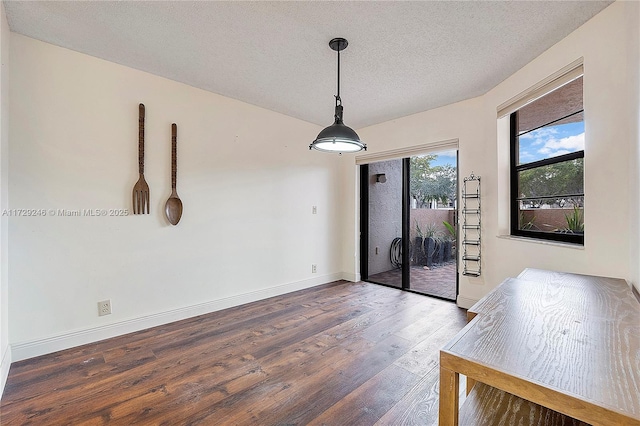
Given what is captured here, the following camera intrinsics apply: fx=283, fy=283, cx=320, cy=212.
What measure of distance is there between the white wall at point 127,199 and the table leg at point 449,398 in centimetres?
280

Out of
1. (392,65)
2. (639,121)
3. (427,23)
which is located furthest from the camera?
(392,65)

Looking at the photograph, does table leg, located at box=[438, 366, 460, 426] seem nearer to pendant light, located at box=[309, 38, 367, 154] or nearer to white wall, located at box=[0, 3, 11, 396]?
pendant light, located at box=[309, 38, 367, 154]

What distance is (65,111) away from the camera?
91.5 inches

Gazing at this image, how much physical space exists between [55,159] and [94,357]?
5.29 ft

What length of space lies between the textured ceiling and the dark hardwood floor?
245cm

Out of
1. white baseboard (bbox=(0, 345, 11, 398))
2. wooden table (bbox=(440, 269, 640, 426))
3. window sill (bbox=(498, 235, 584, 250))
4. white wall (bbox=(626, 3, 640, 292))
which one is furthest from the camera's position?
window sill (bbox=(498, 235, 584, 250))

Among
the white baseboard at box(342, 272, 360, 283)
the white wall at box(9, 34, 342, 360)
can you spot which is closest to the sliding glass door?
the white baseboard at box(342, 272, 360, 283)

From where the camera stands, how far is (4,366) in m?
1.91

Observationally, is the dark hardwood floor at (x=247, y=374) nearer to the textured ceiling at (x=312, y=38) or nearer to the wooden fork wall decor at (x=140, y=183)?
the wooden fork wall decor at (x=140, y=183)

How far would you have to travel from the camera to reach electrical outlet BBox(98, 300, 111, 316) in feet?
8.17

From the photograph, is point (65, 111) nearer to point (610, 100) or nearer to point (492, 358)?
point (492, 358)

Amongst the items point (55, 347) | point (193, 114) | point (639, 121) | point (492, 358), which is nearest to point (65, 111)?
point (193, 114)

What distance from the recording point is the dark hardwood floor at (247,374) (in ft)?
5.26

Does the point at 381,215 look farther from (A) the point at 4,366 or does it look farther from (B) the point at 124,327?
(A) the point at 4,366
